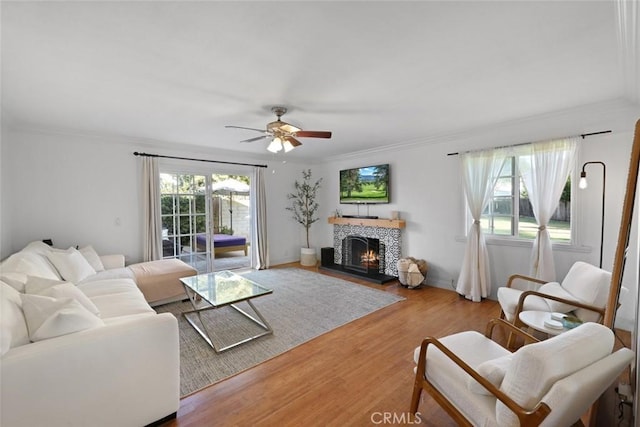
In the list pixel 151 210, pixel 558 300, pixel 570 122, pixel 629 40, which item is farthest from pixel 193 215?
pixel 570 122

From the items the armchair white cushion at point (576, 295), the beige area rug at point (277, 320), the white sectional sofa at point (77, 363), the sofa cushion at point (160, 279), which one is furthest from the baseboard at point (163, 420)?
the armchair white cushion at point (576, 295)

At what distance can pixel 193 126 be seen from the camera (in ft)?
11.9

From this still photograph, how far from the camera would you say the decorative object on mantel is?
4.35 metres

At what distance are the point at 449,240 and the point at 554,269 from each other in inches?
52.4

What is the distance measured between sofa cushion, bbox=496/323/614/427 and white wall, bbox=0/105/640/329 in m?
2.49

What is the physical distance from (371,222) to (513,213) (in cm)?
226

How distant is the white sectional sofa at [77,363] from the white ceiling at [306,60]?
5.44 ft

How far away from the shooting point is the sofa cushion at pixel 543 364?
1.15 metres

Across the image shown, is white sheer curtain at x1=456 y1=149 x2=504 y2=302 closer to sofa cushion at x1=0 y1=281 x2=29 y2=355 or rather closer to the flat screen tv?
the flat screen tv

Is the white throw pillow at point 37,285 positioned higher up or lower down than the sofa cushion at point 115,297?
higher up

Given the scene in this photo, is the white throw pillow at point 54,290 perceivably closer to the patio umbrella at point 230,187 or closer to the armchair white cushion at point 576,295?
the patio umbrella at point 230,187

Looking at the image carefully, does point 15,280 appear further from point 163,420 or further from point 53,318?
point 163,420

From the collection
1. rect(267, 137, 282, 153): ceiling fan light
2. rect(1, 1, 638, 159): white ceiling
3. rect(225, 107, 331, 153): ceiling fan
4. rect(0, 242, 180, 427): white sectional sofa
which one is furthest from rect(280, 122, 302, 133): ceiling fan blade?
rect(0, 242, 180, 427): white sectional sofa

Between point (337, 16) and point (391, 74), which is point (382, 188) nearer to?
point (391, 74)
